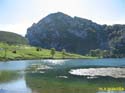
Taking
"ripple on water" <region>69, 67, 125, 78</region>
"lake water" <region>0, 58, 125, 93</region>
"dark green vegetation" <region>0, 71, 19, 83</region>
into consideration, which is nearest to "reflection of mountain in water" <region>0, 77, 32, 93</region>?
"lake water" <region>0, 58, 125, 93</region>

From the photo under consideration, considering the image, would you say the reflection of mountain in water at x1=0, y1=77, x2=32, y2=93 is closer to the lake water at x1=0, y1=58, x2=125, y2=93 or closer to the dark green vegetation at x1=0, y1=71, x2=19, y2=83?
the lake water at x1=0, y1=58, x2=125, y2=93

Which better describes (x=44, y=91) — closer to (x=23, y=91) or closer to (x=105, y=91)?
(x=23, y=91)

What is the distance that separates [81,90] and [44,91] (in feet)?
25.1

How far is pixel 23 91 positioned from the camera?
61625 millimetres

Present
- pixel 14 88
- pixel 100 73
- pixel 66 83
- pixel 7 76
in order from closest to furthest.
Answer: pixel 14 88 < pixel 66 83 < pixel 7 76 < pixel 100 73

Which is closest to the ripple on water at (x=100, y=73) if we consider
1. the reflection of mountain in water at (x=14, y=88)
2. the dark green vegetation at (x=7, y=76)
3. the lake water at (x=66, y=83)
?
the lake water at (x=66, y=83)

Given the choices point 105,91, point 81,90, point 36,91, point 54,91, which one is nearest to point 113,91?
point 105,91

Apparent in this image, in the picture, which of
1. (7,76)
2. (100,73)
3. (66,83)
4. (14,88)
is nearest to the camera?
(14,88)

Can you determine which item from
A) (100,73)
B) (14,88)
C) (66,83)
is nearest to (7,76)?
(100,73)

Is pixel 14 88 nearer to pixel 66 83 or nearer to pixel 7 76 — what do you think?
pixel 66 83

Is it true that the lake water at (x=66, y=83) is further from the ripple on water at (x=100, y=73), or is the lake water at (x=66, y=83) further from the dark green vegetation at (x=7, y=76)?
the dark green vegetation at (x=7, y=76)

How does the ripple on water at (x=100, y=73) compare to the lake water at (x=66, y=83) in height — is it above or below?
above

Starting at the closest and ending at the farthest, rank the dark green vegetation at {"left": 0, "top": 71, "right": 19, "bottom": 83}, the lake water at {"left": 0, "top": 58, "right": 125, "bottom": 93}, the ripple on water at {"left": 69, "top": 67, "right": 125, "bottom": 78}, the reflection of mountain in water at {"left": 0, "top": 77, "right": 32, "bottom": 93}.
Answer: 1. the reflection of mountain in water at {"left": 0, "top": 77, "right": 32, "bottom": 93}
2. the lake water at {"left": 0, "top": 58, "right": 125, "bottom": 93}
3. the dark green vegetation at {"left": 0, "top": 71, "right": 19, "bottom": 83}
4. the ripple on water at {"left": 69, "top": 67, "right": 125, "bottom": 78}

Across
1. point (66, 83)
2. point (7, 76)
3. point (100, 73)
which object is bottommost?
point (7, 76)
